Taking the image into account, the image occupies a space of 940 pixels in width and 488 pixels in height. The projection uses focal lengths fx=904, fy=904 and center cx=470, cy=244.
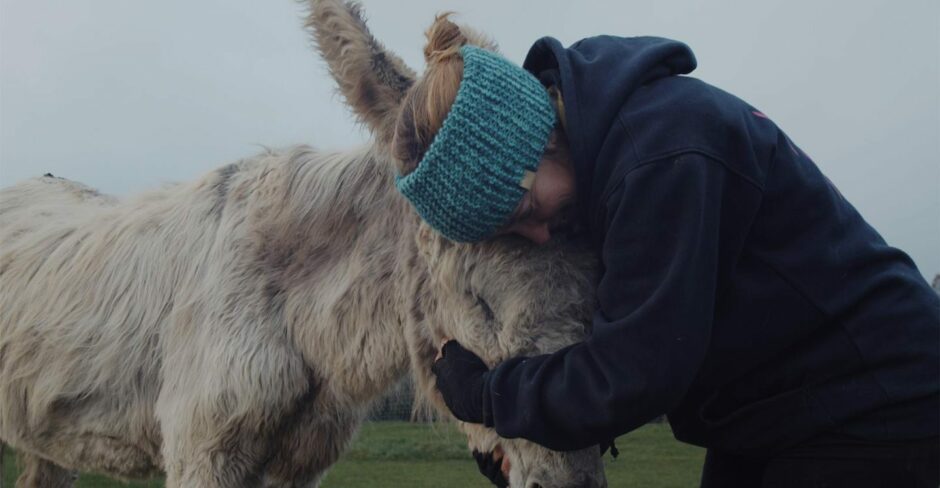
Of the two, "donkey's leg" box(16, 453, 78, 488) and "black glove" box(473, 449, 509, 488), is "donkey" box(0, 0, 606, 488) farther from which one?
"donkey's leg" box(16, 453, 78, 488)

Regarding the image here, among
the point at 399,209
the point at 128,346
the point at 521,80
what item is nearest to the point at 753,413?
the point at 521,80

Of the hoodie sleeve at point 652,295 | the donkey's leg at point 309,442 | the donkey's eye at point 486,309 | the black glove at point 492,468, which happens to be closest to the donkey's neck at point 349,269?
the donkey's leg at point 309,442

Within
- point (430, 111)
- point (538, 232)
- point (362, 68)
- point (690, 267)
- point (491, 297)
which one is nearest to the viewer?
point (690, 267)

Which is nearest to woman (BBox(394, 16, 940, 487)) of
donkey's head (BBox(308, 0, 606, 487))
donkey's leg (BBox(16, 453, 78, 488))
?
donkey's head (BBox(308, 0, 606, 487))

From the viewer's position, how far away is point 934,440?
200 centimetres

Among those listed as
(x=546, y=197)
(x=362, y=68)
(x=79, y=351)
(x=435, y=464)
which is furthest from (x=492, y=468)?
(x=435, y=464)

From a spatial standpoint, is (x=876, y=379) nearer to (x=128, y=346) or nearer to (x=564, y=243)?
(x=564, y=243)

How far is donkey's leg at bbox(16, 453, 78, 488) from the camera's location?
5.05m

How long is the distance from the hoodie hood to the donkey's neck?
36.8 inches

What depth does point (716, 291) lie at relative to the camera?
207cm

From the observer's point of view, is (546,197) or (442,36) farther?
(442,36)

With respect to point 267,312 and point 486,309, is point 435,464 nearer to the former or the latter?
point 267,312

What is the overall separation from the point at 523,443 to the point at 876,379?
0.87 meters

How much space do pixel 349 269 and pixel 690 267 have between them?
1608mm
